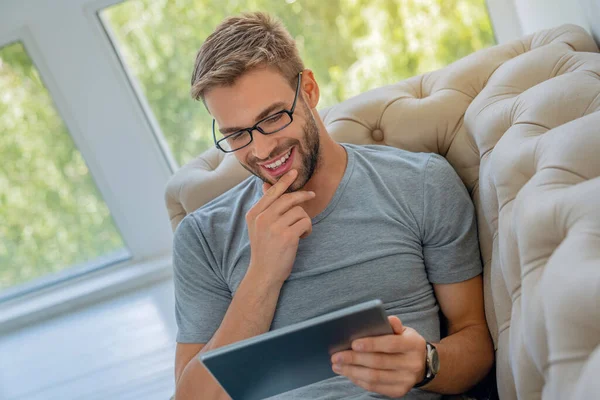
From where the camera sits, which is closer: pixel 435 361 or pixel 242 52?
pixel 435 361

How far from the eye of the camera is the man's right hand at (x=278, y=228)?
1.38 m

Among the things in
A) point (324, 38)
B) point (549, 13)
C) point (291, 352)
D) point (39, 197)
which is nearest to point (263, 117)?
point (291, 352)

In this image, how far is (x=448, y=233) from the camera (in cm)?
139

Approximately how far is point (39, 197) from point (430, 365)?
264 centimetres

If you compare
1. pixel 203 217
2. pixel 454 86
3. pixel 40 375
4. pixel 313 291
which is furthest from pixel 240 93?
pixel 40 375

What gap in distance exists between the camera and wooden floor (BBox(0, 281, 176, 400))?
247 centimetres

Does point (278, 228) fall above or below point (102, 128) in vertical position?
below

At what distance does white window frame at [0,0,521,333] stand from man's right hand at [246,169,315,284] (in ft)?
5.84

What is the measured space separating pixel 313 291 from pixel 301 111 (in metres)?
0.40

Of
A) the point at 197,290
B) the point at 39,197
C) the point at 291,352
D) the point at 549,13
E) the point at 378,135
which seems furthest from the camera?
the point at 39,197

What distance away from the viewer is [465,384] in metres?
1.31

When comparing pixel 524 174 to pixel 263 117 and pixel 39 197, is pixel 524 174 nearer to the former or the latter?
pixel 263 117

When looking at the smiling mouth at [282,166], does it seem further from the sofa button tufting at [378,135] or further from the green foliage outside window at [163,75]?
the green foliage outside window at [163,75]

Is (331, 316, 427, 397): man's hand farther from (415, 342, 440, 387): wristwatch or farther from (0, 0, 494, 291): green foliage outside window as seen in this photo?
(0, 0, 494, 291): green foliage outside window
